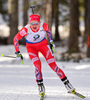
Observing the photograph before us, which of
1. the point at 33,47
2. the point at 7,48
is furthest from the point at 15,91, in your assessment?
the point at 7,48

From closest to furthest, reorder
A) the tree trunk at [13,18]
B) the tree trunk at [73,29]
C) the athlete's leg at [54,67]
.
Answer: the athlete's leg at [54,67]
the tree trunk at [73,29]
the tree trunk at [13,18]

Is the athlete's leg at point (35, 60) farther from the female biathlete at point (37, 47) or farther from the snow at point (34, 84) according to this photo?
the snow at point (34, 84)

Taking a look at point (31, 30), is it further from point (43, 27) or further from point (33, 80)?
point (33, 80)

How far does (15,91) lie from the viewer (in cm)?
531

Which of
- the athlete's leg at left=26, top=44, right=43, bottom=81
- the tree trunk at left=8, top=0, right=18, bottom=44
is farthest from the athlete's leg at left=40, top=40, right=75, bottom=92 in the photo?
the tree trunk at left=8, top=0, right=18, bottom=44

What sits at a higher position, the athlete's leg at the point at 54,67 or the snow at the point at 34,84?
the athlete's leg at the point at 54,67

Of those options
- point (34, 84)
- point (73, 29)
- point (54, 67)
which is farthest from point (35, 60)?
point (73, 29)

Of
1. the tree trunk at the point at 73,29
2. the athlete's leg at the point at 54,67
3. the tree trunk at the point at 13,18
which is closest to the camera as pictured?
the athlete's leg at the point at 54,67

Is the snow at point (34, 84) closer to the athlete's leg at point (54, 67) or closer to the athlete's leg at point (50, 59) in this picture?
the athlete's leg at point (54, 67)

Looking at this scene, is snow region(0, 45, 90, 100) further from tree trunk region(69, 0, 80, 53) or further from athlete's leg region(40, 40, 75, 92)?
tree trunk region(69, 0, 80, 53)

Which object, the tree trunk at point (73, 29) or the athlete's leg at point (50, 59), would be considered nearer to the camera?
the athlete's leg at point (50, 59)

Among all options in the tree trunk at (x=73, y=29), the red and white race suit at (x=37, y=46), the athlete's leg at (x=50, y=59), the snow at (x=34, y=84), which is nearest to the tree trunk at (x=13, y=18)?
the tree trunk at (x=73, y=29)

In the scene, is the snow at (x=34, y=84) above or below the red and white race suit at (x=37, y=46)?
below

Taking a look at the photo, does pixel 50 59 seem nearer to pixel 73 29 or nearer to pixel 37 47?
pixel 37 47
